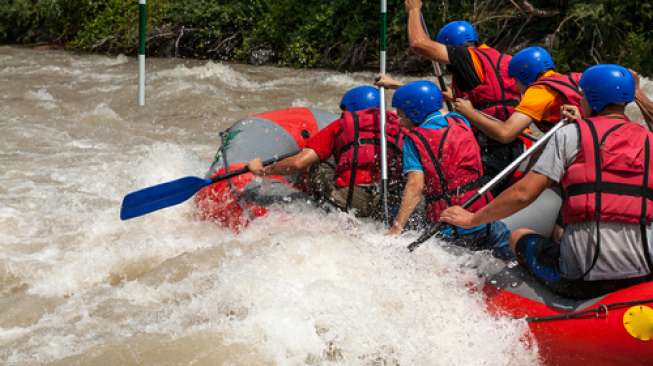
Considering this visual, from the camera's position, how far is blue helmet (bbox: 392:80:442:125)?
13.0 ft

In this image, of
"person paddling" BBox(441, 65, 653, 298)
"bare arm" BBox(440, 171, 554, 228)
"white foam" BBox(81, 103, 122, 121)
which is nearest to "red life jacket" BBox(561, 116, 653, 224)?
"person paddling" BBox(441, 65, 653, 298)

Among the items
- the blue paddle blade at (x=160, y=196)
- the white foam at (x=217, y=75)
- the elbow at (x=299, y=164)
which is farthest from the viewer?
the white foam at (x=217, y=75)

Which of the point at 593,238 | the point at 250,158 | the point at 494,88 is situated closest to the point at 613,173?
the point at 593,238

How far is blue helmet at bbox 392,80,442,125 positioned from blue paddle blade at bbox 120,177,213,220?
1.27 meters

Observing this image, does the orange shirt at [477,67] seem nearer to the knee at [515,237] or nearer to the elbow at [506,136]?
the elbow at [506,136]

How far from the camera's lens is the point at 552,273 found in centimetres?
323

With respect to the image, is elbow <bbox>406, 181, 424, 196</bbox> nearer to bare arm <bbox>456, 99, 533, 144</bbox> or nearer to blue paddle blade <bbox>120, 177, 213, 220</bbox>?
bare arm <bbox>456, 99, 533, 144</bbox>

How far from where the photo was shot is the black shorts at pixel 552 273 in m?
3.08

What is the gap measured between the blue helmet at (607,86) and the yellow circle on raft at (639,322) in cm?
74

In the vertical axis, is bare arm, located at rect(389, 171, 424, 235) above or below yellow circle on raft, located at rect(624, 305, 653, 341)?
above

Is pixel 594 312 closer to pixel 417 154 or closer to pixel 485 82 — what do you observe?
pixel 417 154

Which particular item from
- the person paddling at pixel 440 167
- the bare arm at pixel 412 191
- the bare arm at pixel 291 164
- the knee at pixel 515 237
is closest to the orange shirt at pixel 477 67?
the person paddling at pixel 440 167

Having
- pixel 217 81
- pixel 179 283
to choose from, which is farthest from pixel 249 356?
pixel 217 81

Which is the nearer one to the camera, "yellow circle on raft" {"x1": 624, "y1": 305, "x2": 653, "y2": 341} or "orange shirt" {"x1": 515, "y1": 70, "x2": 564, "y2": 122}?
"yellow circle on raft" {"x1": 624, "y1": 305, "x2": 653, "y2": 341}
